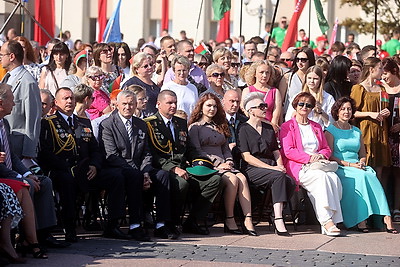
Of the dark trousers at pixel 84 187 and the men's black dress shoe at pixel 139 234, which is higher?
the dark trousers at pixel 84 187

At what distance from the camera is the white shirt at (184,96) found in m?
13.3

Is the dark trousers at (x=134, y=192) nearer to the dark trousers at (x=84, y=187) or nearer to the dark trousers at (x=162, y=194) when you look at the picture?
the dark trousers at (x=84, y=187)

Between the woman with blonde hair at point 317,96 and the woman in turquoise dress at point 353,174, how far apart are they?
14.7 inches

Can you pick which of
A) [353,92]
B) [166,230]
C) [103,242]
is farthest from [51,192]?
[353,92]

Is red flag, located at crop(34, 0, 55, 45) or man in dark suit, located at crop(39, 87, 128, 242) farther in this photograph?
red flag, located at crop(34, 0, 55, 45)

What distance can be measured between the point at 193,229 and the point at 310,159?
1.78 metres

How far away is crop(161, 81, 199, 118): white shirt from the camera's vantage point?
1326 cm

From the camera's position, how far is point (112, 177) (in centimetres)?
1131

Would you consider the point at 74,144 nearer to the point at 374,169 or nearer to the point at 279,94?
the point at 279,94

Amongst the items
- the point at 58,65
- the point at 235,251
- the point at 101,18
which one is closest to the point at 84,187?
the point at 235,251

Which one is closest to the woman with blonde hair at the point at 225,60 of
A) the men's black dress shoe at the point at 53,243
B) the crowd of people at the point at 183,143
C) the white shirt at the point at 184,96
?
the crowd of people at the point at 183,143

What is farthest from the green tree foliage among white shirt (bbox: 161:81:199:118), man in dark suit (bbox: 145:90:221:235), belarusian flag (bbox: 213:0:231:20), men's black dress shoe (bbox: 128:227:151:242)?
men's black dress shoe (bbox: 128:227:151:242)

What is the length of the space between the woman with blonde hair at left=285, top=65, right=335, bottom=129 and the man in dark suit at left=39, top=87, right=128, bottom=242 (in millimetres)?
3096

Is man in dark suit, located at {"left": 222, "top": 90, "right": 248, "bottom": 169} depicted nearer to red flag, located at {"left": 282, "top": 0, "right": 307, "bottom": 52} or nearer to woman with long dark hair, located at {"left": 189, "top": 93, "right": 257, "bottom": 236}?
woman with long dark hair, located at {"left": 189, "top": 93, "right": 257, "bottom": 236}
